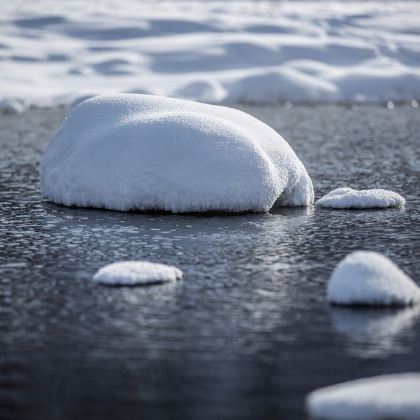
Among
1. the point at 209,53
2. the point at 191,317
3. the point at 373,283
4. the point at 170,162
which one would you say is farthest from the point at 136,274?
the point at 209,53

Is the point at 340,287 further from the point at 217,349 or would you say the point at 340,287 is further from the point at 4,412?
the point at 4,412

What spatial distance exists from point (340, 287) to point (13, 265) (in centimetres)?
392

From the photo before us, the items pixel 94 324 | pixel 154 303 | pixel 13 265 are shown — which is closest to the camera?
pixel 94 324

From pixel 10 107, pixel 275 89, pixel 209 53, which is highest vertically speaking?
pixel 209 53

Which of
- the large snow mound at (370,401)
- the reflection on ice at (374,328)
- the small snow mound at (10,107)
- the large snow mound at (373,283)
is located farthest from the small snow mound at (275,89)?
the large snow mound at (370,401)

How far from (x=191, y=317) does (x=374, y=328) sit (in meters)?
1.61

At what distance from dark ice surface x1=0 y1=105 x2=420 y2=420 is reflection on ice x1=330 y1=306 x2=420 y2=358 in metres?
0.02

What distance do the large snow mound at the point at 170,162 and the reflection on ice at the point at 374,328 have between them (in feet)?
18.4

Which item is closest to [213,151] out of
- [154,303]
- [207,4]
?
[154,303]

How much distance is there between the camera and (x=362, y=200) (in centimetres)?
1628

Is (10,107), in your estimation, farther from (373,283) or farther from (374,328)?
(374,328)

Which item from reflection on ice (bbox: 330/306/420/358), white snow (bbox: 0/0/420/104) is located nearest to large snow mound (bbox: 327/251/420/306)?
reflection on ice (bbox: 330/306/420/358)

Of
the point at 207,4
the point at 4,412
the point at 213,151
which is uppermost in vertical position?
the point at 207,4

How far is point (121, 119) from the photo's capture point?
16.5m
